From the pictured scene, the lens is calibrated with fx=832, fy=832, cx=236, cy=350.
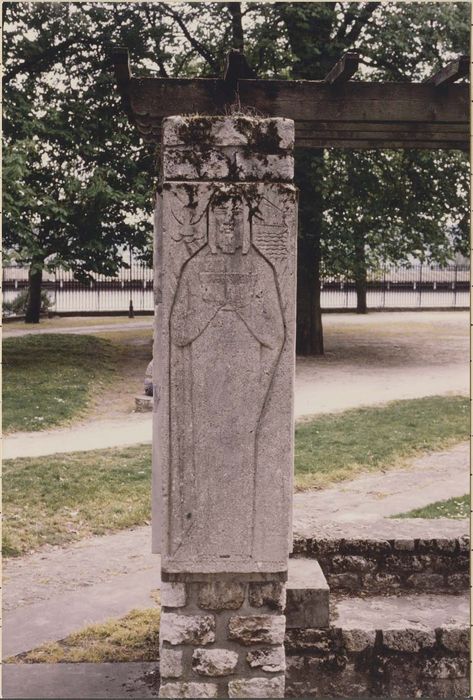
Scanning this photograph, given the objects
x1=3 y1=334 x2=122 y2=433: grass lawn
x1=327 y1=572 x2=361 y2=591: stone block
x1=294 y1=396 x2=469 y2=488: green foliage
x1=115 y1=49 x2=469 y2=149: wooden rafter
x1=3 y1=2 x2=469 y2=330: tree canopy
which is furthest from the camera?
x1=3 y1=2 x2=469 y2=330: tree canopy

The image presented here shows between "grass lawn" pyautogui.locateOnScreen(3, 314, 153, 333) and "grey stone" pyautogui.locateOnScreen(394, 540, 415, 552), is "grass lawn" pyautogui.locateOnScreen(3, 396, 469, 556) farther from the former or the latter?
"grass lawn" pyautogui.locateOnScreen(3, 314, 153, 333)

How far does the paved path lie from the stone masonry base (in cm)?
171

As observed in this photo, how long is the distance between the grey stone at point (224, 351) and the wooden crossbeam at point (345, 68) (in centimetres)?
91

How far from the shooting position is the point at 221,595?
4137 mm

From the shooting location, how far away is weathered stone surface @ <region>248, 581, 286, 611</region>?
4141 mm

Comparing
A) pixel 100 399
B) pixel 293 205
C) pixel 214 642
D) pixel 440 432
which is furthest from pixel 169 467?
pixel 100 399

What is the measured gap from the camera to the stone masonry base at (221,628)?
4133 mm

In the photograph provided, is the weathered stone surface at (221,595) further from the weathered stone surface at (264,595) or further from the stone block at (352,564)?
the stone block at (352,564)

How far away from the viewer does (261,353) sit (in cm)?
404

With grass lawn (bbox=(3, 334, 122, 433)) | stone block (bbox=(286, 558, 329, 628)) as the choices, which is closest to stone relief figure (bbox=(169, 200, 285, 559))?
stone block (bbox=(286, 558, 329, 628))

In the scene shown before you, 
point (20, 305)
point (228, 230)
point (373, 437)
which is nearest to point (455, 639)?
point (228, 230)

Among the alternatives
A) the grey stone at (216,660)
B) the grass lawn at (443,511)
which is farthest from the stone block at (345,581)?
the grass lawn at (443,511)

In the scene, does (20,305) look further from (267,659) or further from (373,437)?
(267,659)

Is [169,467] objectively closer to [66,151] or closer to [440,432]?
[440,432]
